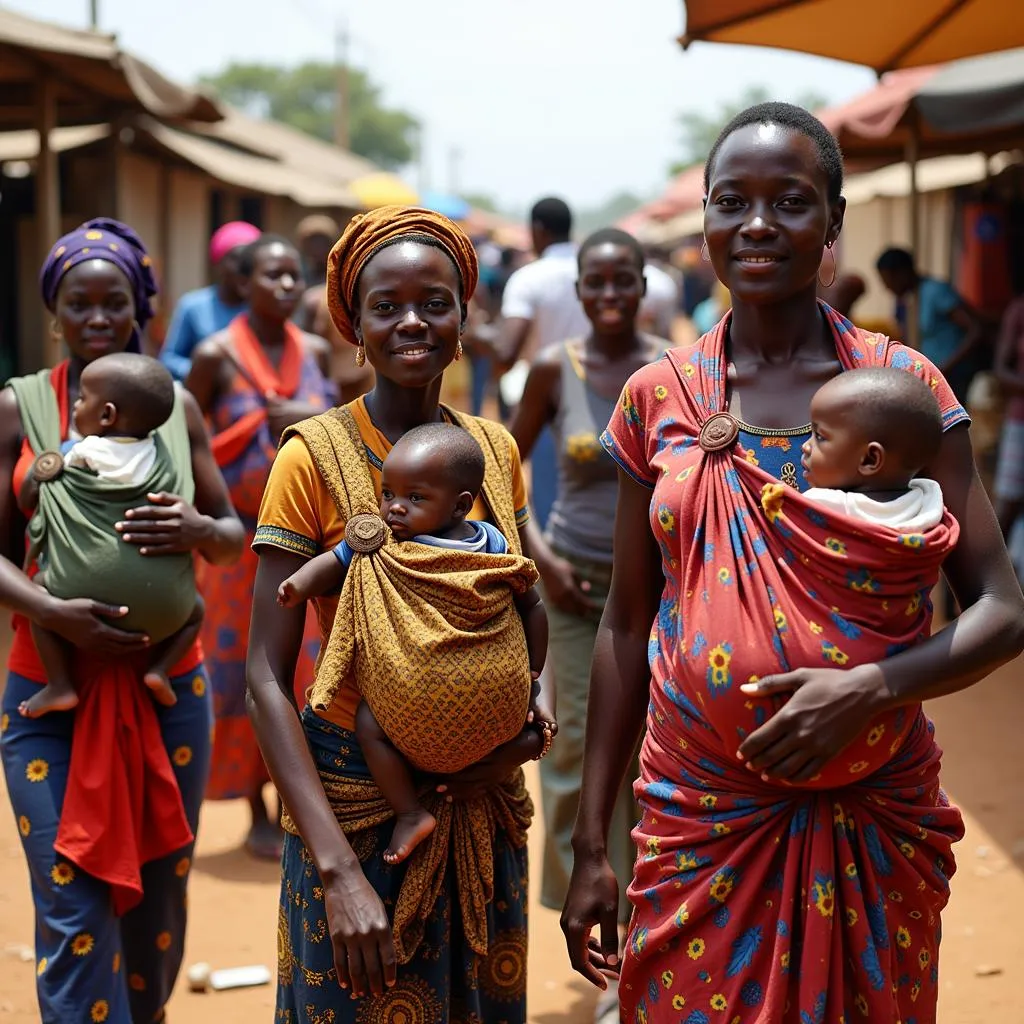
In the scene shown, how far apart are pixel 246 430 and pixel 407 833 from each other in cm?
344

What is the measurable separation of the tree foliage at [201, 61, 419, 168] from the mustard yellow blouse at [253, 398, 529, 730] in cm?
6914

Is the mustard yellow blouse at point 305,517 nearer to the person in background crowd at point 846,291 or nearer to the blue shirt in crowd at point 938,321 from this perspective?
the person in background crowd at point 846,291

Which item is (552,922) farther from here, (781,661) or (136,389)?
(781,661)

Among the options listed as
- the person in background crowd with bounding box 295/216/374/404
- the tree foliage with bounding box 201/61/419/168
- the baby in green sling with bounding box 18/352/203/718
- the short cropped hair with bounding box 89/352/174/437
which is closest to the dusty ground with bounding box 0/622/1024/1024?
the baby in green sling with bounding box 18/352/203/718

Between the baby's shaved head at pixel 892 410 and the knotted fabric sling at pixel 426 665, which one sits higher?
the baby's shaved head at pixel 892 410

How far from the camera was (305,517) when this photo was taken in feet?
8.41

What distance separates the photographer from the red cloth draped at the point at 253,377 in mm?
5691

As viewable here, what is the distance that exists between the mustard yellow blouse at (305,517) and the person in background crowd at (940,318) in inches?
313

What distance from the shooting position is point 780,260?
91.7 inches

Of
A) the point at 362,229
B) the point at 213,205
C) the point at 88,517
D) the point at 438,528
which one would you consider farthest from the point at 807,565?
the point at 213,205

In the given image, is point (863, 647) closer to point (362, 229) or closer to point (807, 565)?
point (807, 565)

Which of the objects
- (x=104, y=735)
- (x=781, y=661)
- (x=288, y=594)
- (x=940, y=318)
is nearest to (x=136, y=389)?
(x=104, y=735)

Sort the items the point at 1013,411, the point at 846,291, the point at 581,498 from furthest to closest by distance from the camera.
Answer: the point at 846,291
the point at 1013,411
the point at 581,498

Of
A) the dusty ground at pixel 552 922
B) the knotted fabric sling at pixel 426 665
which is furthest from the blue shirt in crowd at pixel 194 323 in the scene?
the knotted fabric sling at pixel 426 665
